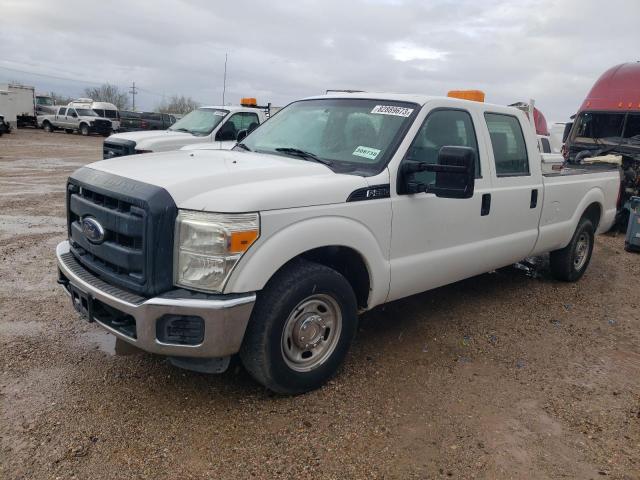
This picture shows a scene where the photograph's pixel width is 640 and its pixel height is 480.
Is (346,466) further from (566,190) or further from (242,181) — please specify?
(566,190)

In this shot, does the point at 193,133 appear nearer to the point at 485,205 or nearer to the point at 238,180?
the point at 485,205

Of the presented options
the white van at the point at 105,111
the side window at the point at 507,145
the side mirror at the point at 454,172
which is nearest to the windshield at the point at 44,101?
the white van at the point at 105,111

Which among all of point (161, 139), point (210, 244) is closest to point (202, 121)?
point (161, 139)

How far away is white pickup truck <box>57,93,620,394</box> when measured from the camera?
2836mm

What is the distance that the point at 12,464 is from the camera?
2633 mm

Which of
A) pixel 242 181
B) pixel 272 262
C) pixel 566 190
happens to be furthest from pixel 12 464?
pixel 566 190

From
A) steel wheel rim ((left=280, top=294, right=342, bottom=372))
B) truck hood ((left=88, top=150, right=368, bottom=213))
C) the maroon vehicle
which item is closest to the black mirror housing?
truck hood ((left=88, top=150, right=368, bottom=213))

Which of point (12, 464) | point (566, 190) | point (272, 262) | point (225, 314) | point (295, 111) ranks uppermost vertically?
point (295, 111)

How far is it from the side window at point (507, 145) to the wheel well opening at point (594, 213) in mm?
1804

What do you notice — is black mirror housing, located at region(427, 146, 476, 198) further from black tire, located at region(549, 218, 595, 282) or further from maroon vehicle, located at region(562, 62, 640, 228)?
maroon vehicle, located at region(562, 62, 640, 228)

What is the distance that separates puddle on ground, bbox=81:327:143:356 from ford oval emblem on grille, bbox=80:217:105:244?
3.37 feet

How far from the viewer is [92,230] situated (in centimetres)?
322

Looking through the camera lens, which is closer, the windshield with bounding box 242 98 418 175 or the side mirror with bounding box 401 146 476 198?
the side mirror with bounding box 401 146 476 198

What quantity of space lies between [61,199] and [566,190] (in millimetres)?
8761
